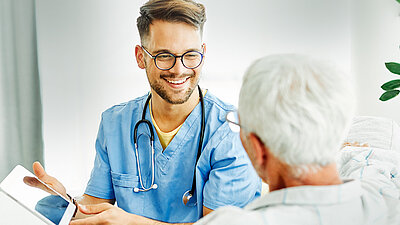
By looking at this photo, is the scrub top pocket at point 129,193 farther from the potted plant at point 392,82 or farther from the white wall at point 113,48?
the white wall at point 113,48

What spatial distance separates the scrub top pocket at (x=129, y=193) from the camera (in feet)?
4.89

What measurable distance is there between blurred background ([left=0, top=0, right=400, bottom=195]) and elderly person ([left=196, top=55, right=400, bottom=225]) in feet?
5.82

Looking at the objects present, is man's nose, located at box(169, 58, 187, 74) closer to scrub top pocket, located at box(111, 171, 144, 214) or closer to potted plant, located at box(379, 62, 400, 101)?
scrub top pocket, located at box(111, 171, 144, 214)

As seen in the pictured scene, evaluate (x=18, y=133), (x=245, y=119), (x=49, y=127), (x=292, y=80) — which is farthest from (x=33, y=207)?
(x=49, y=127)

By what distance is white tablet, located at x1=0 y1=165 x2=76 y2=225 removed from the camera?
964 mm

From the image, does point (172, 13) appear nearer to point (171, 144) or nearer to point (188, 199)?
point (171, 144)

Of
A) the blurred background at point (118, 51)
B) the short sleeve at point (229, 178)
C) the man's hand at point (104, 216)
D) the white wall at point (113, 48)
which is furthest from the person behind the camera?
the white wall at point (113, 48)

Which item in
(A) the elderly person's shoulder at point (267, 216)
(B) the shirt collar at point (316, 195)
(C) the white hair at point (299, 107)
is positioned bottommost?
(A) the elderly person's shoulder at point (267, 216)

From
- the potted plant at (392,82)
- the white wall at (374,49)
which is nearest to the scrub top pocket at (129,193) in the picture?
the potted plant at (392,82)

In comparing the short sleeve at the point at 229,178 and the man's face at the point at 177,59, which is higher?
the man's face at the point at 177,59

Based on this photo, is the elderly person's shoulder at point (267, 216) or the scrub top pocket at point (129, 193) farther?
the scrub top pocket at point (129, 193)

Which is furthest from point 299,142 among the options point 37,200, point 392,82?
point 392,82

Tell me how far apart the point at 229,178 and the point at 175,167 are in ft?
0.66

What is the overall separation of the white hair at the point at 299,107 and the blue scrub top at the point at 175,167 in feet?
2.04
